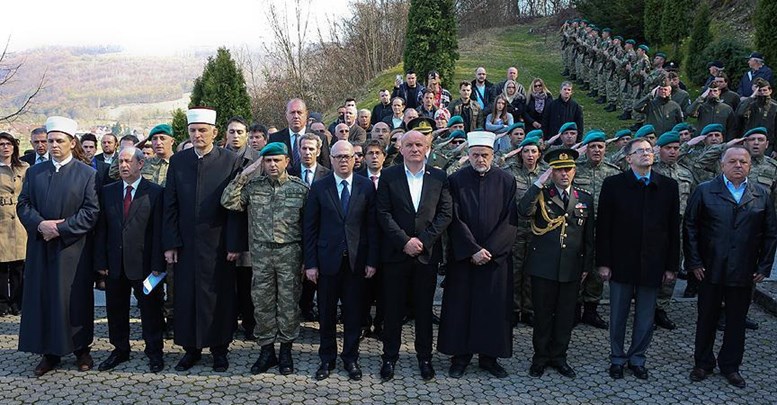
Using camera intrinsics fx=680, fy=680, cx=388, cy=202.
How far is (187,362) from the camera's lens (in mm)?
5801

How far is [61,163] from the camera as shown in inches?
231

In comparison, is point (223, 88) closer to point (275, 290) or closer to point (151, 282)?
point (151, 282)

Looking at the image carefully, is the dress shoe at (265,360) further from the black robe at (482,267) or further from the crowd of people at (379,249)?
the black robe at (482,267)

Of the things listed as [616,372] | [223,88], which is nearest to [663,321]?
[616,372]

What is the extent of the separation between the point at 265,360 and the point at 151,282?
1156mm

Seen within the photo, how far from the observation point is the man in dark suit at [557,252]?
18.5ft

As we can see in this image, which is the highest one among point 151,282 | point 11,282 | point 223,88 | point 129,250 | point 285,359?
point 223,88

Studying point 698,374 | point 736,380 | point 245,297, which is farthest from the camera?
point 245,297

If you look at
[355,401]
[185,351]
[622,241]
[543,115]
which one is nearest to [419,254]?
[355,401]

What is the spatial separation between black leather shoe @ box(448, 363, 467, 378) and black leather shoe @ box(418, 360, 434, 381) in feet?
0.53

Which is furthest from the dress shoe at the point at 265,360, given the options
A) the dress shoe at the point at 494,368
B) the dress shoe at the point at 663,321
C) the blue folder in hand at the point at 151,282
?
the dress shoe at the point at 663,321

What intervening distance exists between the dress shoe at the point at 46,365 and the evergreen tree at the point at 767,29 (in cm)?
1509

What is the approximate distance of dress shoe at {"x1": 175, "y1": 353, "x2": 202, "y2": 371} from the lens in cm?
578

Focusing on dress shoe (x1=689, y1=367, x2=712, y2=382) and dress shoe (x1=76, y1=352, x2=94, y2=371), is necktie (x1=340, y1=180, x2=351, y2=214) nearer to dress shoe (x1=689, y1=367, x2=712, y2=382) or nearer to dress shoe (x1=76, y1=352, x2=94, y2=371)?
dress shoe (x1=76, y1=352, x2=94, y2=371)
